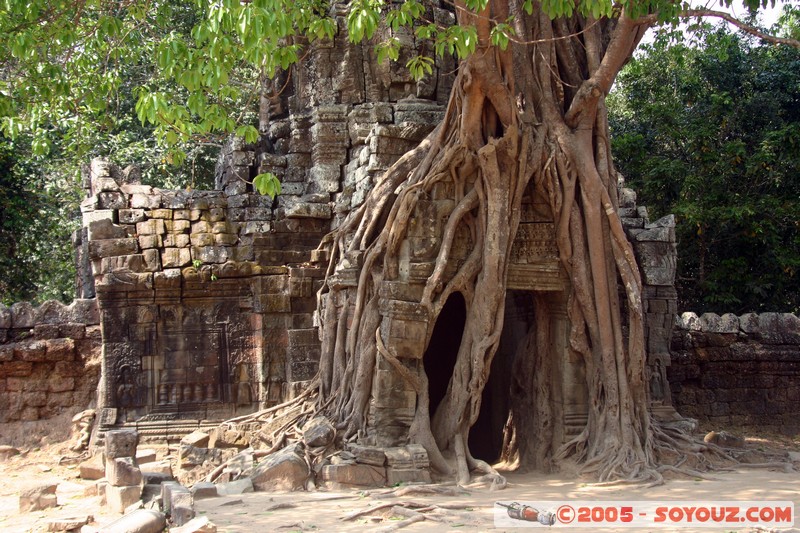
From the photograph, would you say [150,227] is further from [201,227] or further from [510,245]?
[510,245]

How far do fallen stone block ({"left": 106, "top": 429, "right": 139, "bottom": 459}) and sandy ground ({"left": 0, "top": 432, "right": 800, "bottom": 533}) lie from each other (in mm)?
473

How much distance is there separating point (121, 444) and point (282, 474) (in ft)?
4.82

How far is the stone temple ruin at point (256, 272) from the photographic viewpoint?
9.81 m

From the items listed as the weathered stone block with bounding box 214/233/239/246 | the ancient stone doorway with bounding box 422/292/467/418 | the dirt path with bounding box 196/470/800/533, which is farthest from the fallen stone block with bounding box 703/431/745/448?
the weathered stone block with bounding box 214/233/239/246

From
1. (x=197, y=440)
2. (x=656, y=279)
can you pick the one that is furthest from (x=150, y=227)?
(x=656, y=279)

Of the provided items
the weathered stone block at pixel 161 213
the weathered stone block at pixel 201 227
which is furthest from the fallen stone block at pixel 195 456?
the weathered stone block at pixel 161 213

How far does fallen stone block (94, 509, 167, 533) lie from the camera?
5562 mm

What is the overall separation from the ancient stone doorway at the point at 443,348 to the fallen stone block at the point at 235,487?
3.18m

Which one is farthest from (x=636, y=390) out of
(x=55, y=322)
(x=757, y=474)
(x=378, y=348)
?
(x=55, y=322)

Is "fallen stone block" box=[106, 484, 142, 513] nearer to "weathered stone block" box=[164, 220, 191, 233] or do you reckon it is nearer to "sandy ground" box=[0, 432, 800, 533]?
"sandy ground" box=[0, 432, 800, 533]

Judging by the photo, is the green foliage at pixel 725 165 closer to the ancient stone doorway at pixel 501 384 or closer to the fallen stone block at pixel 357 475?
the ancient stone doorway at pixel 501 384

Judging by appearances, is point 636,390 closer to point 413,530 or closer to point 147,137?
point 413,530

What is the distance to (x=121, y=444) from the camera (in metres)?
7.64

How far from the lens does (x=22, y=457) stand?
995 cm
